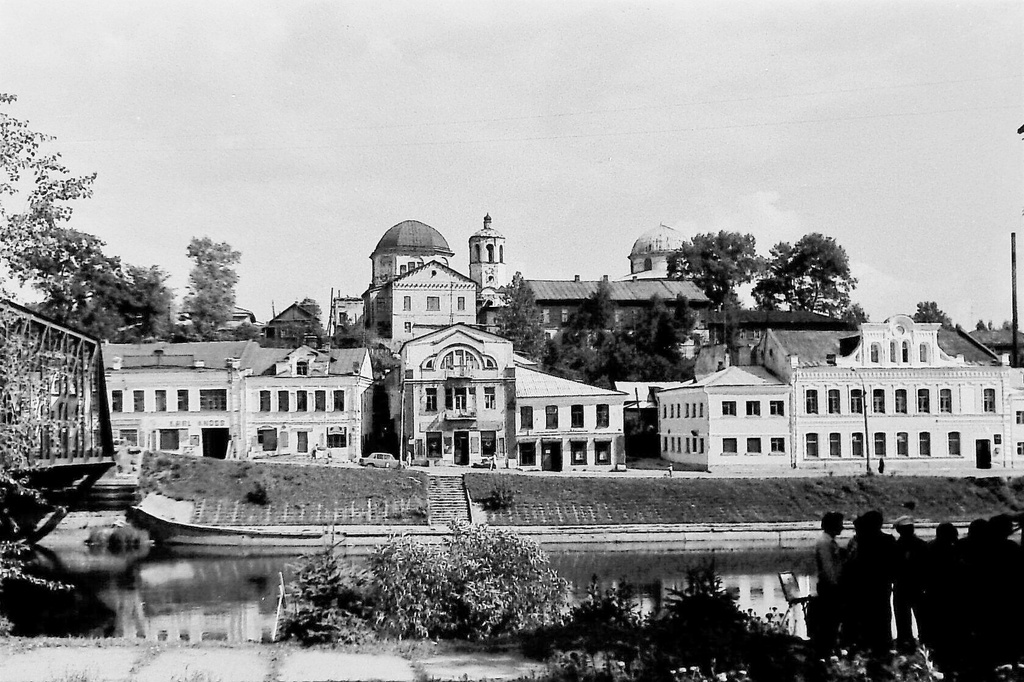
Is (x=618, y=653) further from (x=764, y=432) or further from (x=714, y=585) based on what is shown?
(x=764, y=432)

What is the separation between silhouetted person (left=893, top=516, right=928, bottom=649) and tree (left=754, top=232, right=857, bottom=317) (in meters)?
78.1

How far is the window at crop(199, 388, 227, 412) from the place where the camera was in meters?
54.4

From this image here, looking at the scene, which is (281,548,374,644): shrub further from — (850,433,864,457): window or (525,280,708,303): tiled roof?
(525,280,708,303): tiled roof

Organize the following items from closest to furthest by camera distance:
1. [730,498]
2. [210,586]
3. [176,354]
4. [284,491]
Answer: [210,586] < [284,491] < [730,498] < [176,354]

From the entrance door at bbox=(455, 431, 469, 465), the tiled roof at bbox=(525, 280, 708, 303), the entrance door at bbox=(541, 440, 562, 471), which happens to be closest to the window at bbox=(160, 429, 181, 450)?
the entrance door at bbox=(455, 431, 469, 465)

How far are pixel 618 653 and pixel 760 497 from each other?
35.1 metres

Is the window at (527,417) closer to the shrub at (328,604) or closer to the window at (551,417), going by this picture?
the window at (551,417)

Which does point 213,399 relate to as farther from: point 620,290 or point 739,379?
point 620,290

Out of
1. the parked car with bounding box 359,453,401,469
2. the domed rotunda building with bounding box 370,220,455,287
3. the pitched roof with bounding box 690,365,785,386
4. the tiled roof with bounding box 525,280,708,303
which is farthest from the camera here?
the domed rotunda building with bounding box 370,220,455,287

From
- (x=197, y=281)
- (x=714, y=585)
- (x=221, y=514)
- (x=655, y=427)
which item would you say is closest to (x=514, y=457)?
(x=655, y=427)

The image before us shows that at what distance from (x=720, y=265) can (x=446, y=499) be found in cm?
5090

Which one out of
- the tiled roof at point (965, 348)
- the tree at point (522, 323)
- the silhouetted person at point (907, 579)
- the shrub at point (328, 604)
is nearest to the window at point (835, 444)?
the tiled roof at point (965, 348)

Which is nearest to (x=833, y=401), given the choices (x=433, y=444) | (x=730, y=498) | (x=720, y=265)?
(x=730, y=498)

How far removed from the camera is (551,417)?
54.7 m
